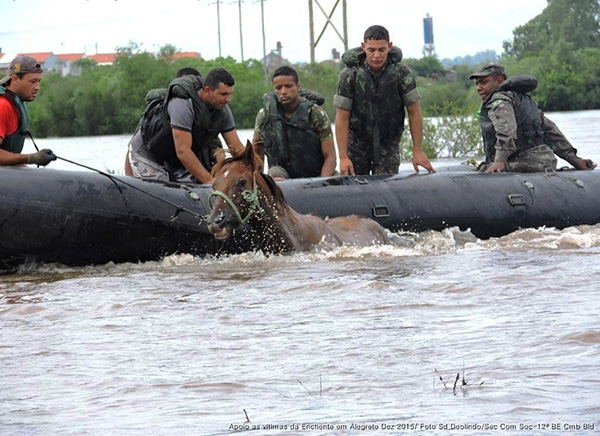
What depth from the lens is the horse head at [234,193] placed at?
887 centimetres

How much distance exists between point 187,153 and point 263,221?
5.44ft

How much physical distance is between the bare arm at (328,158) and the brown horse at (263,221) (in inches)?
64.5

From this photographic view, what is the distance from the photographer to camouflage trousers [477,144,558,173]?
1280 cm

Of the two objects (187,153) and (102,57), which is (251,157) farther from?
(102,57)

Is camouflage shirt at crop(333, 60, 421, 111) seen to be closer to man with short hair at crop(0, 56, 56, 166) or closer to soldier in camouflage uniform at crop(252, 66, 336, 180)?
soldier in camouflage uniform at crop(252, 66, 336, 180)

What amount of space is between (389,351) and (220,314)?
5.95ft

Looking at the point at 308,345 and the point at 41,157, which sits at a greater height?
the point at 41,157

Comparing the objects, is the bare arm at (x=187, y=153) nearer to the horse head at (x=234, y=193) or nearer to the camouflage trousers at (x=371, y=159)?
the horse head at (x=234, y=193)

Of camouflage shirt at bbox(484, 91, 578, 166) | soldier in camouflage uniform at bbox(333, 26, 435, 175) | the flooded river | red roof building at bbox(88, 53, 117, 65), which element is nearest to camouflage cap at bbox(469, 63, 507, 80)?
camouflage shirt at bbox(484, 91, 578, 166)

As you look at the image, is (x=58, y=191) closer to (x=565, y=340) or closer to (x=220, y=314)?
(x=220, y=314)

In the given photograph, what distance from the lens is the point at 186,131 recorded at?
1079 centimetres

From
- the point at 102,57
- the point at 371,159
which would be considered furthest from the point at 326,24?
the point at 102,57

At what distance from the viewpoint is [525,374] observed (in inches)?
221

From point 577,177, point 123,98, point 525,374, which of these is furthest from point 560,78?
point 525,374
